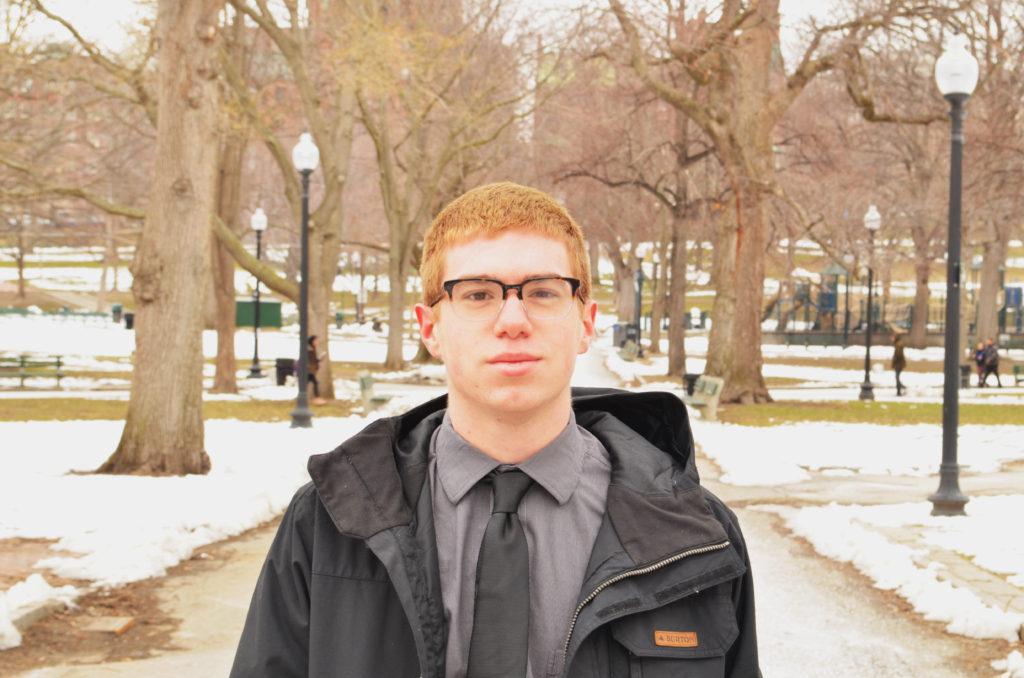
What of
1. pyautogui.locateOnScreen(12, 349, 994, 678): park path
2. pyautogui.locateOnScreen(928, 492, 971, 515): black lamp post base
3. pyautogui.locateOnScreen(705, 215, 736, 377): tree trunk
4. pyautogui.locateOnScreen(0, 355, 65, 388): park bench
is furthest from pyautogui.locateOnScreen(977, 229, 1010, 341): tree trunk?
pyautogui.locateOnScreen(12, 349, 994, 678): park path

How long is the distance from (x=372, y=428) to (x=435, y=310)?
0.86ft

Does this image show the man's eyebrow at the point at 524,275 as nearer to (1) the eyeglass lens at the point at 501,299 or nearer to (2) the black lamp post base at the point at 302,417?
(1) the eyeglass lens at the point at 501,299

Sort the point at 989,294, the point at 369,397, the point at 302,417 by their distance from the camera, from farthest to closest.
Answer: the point at 989,294 < the point at 369,397 < the point at 302,417

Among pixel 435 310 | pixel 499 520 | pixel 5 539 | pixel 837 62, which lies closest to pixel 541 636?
pixel 499 520

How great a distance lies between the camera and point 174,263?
13430 mm

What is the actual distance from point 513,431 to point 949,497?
1015 cm

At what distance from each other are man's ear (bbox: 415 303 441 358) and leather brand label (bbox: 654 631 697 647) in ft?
2.33

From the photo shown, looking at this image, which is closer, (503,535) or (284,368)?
(503,535)

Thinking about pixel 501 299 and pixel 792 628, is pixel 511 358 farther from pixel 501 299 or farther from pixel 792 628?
pixel 792 628

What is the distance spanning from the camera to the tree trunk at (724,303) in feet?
83.8

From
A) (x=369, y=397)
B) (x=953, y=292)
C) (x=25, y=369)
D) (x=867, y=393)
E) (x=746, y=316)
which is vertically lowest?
(x=25, y=369)

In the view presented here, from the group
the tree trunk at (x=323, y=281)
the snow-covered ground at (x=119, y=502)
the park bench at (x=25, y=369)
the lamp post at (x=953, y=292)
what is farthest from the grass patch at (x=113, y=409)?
the lamp post at (x=953, y=292)

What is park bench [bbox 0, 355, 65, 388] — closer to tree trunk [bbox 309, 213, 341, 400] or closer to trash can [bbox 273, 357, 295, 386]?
trash can [bbox 273, 357, 295, 386]

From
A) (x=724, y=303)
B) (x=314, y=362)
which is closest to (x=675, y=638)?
(x=314, y=362)
